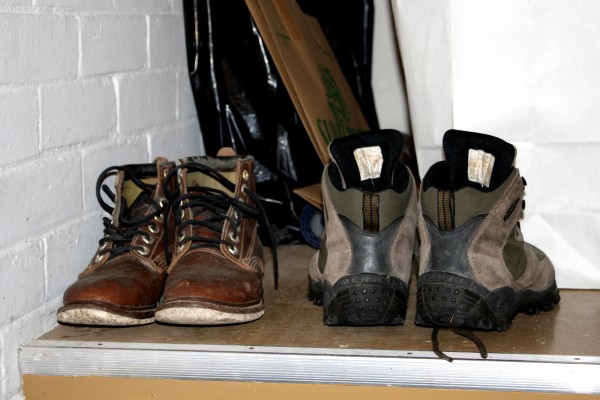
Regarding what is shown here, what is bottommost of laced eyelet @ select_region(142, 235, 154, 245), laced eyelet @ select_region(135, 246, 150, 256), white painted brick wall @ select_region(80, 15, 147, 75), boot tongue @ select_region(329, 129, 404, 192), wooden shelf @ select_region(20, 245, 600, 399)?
wooden shelf @ select_region(20, 245, 600, 399)

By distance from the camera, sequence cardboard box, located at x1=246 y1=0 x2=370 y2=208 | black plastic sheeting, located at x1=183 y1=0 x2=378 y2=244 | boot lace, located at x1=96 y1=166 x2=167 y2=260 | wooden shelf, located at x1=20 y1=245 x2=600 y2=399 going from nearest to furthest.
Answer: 1. wooden shelf, located at x1=20 y1=245 x2=600 y2=399
2. boot lace, located at x1=96 y1=166 x2=167 y2=260
3. cardboard box, located at x1=246 y1=0 x2=370 y2=208
4. black plastic sheeting, located at x1=183 y1=0 x2=378 y2=244

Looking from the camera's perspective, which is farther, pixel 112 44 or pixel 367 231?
pixel 112 44

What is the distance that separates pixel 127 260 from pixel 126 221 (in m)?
0.06

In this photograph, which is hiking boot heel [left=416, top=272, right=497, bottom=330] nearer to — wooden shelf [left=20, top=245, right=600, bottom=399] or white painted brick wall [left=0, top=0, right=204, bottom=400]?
wooden shelf [left=20, top=245, right=600, bottom=399]

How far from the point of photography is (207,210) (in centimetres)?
114

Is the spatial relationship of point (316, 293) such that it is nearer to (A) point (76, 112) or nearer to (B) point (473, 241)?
(B) point (473, 241)

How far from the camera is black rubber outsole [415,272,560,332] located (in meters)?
0.96

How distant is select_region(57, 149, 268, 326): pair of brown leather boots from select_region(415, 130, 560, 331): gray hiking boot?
241 millimetres

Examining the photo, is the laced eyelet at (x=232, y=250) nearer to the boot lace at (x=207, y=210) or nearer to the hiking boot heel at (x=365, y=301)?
the boot lace at (x=207, y=210)

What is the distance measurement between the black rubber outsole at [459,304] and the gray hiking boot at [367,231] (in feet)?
0.13

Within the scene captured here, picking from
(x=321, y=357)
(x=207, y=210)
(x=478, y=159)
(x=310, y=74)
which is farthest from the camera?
(x=310, y=74)

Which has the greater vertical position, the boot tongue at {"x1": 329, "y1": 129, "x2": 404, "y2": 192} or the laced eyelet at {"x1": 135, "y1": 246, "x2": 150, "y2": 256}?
the boot tongue at {"x1": 329, "y1": 129, "x2": 404, "y2": 192}

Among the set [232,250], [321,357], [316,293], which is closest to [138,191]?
[232,250]

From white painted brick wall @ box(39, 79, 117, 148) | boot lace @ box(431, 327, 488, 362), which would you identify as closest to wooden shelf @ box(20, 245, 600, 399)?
boot lace @ box(431, 327, 488, 362)
